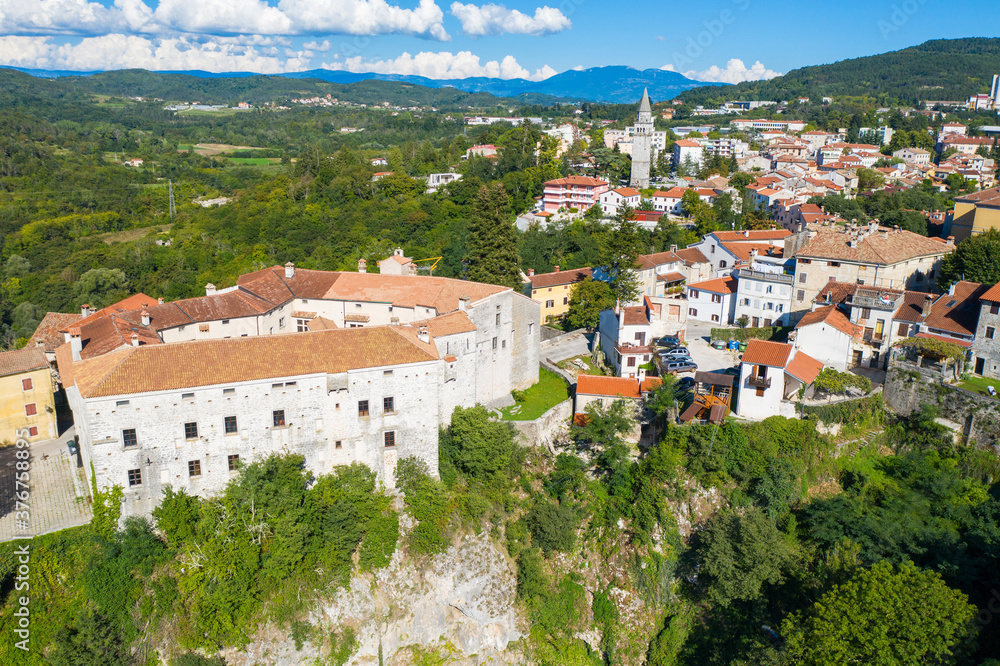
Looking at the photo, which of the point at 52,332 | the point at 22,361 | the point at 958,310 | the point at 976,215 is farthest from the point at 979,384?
the point at 52,332

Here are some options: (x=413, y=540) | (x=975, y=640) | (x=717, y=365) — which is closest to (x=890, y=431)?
(x=717, y=365)

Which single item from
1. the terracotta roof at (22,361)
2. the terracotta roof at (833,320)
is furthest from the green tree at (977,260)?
the terracotta roof at (22,361)

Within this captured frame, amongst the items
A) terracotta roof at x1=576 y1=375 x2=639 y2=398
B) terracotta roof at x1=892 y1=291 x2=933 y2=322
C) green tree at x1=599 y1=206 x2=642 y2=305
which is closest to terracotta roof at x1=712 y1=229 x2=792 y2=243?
green tree at x1=599 y1=206 x2=642 y2=305

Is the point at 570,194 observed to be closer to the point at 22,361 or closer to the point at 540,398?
the point at 540,398

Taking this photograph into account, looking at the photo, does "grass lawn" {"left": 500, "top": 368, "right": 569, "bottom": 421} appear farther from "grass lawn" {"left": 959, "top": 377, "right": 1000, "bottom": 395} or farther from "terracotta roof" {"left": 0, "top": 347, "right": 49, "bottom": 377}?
"terracotta roof" {"left": 0, "top": 347, "right": 49, "bottom": 377}

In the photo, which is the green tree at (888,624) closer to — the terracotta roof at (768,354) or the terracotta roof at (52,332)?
the terracotta roof at (768,354)

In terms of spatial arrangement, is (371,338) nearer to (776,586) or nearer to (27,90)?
(776,586)
